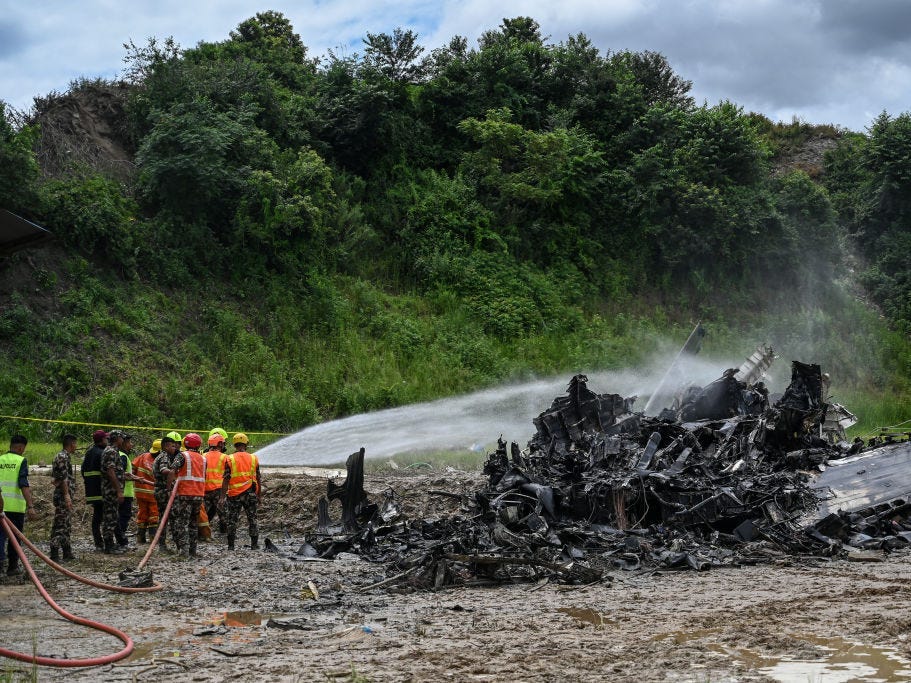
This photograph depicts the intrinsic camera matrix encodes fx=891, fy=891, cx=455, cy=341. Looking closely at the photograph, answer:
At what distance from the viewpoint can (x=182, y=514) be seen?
13125 millimetres

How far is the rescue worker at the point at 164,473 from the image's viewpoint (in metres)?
13.2

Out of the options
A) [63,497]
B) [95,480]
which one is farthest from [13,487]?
[95,480]

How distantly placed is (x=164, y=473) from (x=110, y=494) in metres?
0.81

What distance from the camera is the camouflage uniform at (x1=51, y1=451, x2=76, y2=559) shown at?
466 inches

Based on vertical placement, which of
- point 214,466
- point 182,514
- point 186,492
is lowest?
point 182,514

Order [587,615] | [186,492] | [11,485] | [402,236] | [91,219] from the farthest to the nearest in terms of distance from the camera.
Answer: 1. [402,236]
2. [91,219]
3. [186,492]
4. [11,485]
5. [587,615]

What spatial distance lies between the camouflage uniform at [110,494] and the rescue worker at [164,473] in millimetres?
520

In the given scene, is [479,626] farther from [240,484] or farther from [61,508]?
[61,508]

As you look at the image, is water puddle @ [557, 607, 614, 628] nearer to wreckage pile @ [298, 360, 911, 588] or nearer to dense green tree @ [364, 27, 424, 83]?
wreckage pile @ [298, 360, 911, 588]

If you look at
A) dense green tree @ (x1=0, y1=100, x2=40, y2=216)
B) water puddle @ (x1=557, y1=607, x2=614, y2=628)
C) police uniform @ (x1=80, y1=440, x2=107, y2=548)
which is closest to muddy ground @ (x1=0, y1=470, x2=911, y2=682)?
water puddle @ (x1=557, y1=607, x2=614, y2=628)

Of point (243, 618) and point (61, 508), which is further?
point (61, 508)

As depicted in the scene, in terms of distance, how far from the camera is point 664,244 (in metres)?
38.9

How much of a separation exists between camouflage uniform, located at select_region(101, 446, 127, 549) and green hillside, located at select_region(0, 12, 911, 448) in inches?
419

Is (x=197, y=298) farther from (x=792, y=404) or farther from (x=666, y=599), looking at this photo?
(x=666, y=599)
